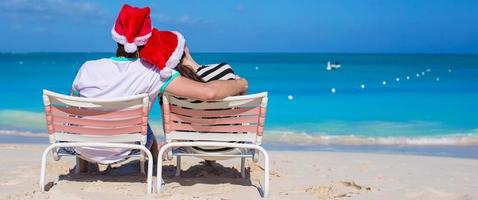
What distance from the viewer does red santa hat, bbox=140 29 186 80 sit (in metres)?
4.16

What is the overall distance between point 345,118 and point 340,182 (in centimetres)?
979

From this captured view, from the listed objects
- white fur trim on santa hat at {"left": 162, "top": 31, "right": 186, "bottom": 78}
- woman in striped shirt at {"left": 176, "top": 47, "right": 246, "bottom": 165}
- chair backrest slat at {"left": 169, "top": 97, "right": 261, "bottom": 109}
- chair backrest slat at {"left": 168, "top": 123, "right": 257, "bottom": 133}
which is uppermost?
white fur trim on santa hat at {"left": 162, "top": 31, "right": 186, "bottom": 78}

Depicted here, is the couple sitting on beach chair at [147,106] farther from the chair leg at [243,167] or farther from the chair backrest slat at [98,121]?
the chair leg at [243,167]

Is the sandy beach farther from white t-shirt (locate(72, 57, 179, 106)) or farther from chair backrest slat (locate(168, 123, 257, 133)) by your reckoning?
white t-shirt (locate(72, 57, 179, 106))

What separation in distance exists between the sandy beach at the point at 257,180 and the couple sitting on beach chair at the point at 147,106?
0.98 ft

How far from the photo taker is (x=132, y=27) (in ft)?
13.6

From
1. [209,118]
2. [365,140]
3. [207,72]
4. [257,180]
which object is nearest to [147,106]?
[209,118]

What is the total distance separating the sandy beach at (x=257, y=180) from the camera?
178 inches

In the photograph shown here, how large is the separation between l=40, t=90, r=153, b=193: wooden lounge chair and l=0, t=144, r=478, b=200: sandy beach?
14.2 inches

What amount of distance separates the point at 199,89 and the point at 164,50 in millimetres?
341

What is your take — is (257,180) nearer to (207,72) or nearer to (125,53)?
(207,72)

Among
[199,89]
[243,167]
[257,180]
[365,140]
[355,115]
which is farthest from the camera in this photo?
[355,115]

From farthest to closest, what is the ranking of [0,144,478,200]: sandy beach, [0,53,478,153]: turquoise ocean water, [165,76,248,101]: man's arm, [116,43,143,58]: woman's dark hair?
[0,53,478,153]: turquoise ocean water → [0,144,478,200]: sandy beach → [116,43,143,58]: woman's dark hair → [165,76,248,101]: man's arm

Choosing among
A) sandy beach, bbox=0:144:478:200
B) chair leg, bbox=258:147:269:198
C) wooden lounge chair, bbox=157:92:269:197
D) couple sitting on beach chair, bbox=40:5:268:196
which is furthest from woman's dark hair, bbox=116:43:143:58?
chair leg, bbox=258:147:269:198
